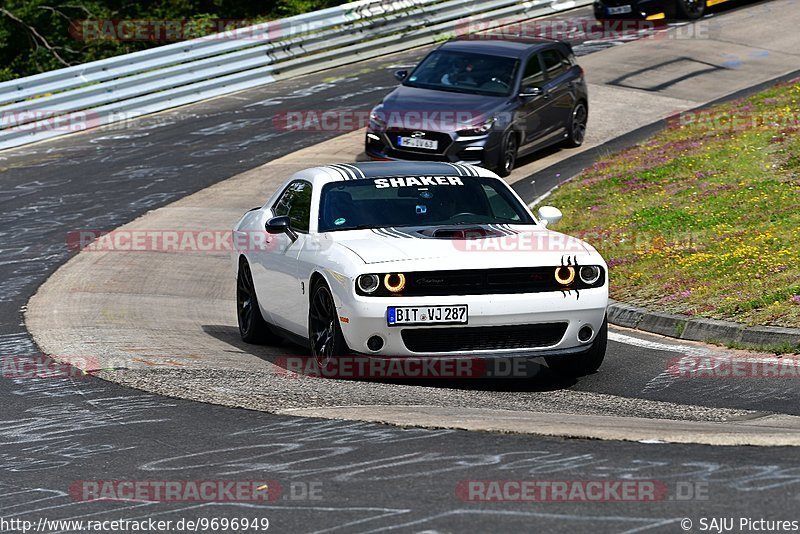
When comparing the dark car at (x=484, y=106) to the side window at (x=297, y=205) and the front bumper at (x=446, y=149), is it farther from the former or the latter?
the side window at (x=297, y=205)

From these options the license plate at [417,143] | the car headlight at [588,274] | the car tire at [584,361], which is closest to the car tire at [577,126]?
the license plate at [417,143]

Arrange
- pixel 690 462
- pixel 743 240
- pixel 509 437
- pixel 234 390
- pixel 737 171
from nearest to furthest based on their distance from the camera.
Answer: pixel 690 462 < pixel 509 437 < pixel 234 390 < pixel 743 240 < pixel 737 171

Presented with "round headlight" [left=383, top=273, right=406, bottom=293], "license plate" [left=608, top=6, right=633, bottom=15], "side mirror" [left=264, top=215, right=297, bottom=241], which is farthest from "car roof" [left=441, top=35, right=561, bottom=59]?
"round headlight" [left=383, top=273, right=406, bottom=293]

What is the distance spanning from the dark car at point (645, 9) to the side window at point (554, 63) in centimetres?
1011

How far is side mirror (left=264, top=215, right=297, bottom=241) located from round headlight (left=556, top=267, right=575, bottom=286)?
87.8 inches

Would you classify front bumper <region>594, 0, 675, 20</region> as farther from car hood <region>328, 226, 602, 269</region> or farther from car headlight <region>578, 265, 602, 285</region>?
car headlight <region>578, 265, 602, 285</region>

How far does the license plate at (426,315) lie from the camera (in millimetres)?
8781

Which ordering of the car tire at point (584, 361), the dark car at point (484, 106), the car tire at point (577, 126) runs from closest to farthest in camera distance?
1. the car tire at point (584, 361)
2. the dark car at point (484, 106)
3. the car tire at point (577, 126)

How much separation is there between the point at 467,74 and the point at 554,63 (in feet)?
5.95

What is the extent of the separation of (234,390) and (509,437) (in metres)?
2.30

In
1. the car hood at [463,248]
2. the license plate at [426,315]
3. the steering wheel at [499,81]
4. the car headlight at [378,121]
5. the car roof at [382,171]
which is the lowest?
the car headlight at [378,121]

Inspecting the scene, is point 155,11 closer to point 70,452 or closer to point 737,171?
point 737,171

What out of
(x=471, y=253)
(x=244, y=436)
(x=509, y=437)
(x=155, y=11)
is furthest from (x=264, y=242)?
(x=155, y=11)

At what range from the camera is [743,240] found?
1338cm
